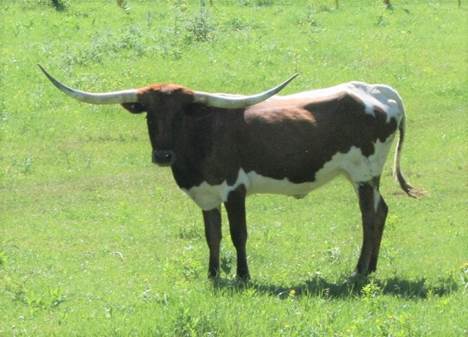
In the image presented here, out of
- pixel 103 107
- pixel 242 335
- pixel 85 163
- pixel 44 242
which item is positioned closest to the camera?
pixel 242 335

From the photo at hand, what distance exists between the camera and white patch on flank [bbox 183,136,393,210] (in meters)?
12.9

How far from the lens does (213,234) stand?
13102 mm

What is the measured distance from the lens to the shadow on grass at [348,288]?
39.1ft

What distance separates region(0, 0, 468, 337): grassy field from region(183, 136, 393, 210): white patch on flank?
0.79 metres

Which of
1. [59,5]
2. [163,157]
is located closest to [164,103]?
[163,157]

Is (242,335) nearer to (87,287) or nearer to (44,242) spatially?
(87,287)

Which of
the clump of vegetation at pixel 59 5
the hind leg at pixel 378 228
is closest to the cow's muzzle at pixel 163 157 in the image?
the hind leg at pixel 378 228

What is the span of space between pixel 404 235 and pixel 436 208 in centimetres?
190

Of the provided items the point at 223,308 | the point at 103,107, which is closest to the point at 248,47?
the point at 103,107

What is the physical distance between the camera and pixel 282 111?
523 inches

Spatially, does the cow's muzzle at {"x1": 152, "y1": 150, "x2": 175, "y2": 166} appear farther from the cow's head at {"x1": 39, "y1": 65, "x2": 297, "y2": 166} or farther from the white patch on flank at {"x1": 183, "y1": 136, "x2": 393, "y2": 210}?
the white patch on flank at {"x1": 183, "y1": 136, "x2": 393, "y2": 210}

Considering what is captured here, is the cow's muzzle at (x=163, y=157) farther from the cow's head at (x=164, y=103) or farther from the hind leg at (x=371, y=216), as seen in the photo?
the hind leg at (x=371, y=216)

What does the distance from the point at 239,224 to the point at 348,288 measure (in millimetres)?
1381

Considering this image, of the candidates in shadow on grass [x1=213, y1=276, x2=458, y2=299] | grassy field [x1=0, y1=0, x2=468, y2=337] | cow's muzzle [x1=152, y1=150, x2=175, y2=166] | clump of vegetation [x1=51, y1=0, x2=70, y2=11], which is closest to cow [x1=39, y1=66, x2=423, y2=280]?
cow's muzzle [x1=152, y1=150, x2=175, y2=166]
